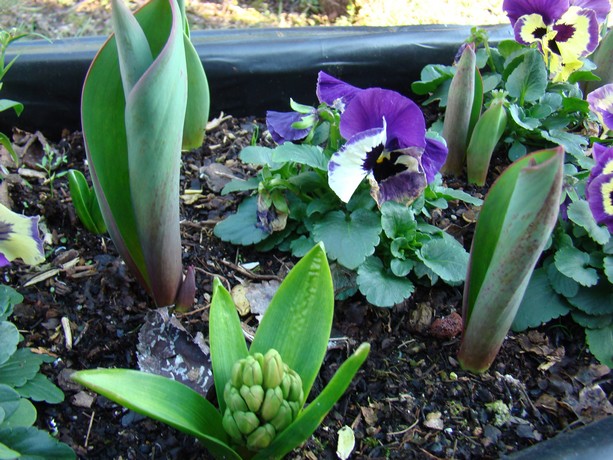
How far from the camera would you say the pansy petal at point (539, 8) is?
1.48 metres

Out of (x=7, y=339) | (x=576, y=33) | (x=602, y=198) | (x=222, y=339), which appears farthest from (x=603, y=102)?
(x=7, y=339)

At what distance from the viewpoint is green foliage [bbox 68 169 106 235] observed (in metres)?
1.20

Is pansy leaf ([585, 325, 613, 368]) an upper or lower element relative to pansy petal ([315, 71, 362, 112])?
lower

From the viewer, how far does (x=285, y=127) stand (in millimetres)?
1290

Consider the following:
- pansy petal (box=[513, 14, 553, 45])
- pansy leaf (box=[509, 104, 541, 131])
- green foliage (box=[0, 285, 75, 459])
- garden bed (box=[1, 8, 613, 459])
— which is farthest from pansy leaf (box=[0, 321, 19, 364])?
pansy petal (box=[513, 14, 553, 45])

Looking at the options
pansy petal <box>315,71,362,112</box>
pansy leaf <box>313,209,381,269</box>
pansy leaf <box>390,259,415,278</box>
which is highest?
pansy petal <box>315,71,362,112</box>

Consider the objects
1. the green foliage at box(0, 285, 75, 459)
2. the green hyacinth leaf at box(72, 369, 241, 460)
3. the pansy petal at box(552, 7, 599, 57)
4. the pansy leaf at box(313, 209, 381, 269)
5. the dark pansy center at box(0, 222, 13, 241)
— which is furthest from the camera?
the pansy petal at box(552, 7, 599, 57)

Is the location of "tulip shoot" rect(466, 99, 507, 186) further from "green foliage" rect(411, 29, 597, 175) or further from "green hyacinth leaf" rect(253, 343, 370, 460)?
"green hyacinth leaf" rect(253, 343, 370, 460)

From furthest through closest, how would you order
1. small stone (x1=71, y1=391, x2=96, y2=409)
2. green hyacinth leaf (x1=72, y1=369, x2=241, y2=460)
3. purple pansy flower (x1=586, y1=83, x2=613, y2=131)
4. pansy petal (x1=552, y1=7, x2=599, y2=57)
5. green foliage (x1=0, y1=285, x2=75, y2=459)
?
pansy petal (x1=552, y1=7, x2=599, y2=57)
purple pansy flower (x1=586, y1=83, x2=613, y2=131)
small stone (x1=71, y1=391, x2=96, y2=409)
green foliage (x1=0, y1=285, x2=75, y2=459)
green hyacinth leaf (x1=72, y1=369, x2=241, y2=460)

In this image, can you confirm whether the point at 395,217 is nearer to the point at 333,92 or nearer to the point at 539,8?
the point at 333,92

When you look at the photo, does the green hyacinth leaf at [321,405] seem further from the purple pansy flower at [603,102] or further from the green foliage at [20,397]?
the purple pansy flower at [603,102]

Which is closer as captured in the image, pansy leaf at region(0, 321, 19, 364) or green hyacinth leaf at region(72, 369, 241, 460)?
green hyacinth leaf at region(72, 369, 241, 460)

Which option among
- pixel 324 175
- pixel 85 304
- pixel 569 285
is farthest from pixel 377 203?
pixel 85 304

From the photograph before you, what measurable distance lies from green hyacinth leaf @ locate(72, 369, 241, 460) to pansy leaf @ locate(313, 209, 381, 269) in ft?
1.30
